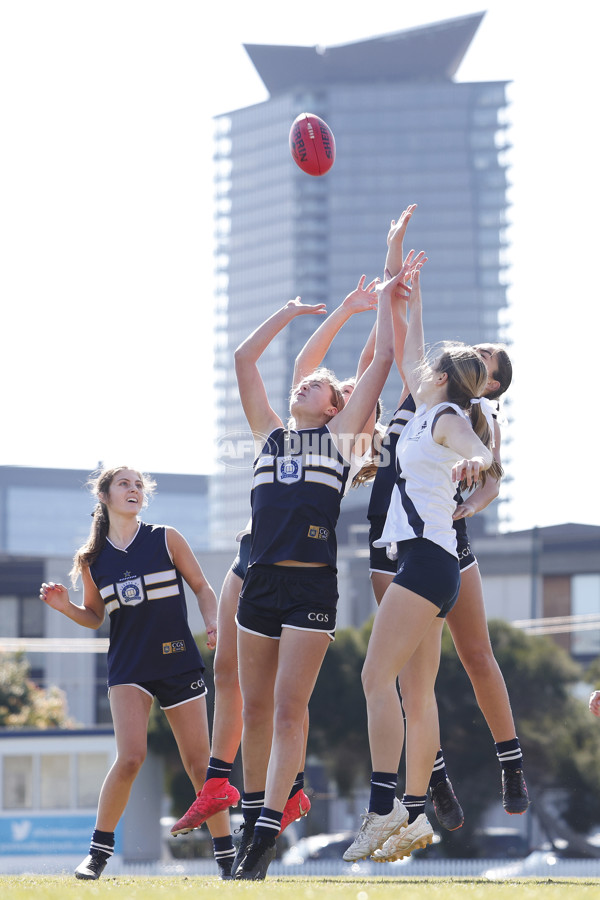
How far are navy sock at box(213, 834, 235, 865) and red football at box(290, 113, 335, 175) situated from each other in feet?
14.2

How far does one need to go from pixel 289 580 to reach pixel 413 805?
138cm

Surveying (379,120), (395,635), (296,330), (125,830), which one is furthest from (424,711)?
(379,120)

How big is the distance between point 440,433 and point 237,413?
531 feet

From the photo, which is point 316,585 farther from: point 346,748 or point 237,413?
point 237,413

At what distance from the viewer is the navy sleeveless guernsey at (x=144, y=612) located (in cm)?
693

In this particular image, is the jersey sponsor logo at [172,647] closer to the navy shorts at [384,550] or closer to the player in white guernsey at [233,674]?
the player in white guernsey at [233,674]

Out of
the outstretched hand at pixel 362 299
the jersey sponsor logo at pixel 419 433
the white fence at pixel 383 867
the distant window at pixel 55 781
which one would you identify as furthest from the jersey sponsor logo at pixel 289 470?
the distant window at pixel 55 781

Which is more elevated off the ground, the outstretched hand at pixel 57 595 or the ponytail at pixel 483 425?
the ponytail at pixel 483 425

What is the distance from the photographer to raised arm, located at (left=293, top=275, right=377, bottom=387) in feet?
23.2

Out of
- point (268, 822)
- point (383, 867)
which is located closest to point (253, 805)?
point (268, 822)

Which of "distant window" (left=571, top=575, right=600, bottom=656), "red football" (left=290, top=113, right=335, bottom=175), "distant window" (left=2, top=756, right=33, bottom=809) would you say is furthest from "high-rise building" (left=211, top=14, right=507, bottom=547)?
"red football" (left=290, top=113, right=335, bottom=175)

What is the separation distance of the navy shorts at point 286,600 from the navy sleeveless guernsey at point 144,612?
40.2 inches

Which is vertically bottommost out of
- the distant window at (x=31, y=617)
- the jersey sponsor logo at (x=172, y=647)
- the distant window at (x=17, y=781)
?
the distant window at (x=17, y=781)

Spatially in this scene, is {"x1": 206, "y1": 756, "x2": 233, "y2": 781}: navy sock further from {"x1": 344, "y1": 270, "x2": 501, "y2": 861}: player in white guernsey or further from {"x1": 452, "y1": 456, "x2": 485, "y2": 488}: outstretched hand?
{"x1": 452, "y1": 456, "x2": 485, "y2": 488}: outstretched hand
